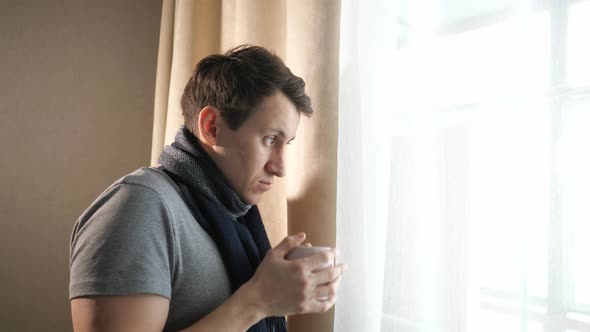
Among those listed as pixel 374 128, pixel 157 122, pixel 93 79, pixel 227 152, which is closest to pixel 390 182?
pixel 374 128

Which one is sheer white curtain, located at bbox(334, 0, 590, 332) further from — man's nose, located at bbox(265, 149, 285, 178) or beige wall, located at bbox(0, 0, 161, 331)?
beige wall, located at bbox(0, 0, 161, 331)

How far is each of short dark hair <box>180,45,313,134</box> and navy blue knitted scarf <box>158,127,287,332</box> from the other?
76 millimetres

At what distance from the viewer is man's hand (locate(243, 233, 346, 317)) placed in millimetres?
791

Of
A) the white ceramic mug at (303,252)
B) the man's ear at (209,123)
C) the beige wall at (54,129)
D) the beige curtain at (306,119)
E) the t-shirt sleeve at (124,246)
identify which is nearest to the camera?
the t-shirt sleeve at (124,246)

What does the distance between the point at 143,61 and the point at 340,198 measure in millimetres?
1167

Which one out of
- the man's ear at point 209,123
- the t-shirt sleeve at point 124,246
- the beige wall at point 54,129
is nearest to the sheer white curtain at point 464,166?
the man's ear at point 209,123

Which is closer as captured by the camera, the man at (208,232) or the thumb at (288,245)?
the man at (208,232)

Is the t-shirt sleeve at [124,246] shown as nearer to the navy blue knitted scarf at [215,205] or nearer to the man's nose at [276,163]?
the navy blue knitted scarf at [215,205]

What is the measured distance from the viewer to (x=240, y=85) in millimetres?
907

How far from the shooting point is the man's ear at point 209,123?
925 mm

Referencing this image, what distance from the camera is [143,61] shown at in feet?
6.01

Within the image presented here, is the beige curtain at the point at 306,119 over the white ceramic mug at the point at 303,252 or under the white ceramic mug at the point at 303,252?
over

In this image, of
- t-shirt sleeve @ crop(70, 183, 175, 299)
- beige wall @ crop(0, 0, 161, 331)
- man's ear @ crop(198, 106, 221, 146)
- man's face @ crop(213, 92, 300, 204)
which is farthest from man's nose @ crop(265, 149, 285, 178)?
beige wall @ crop(0, 0, 161, 331)

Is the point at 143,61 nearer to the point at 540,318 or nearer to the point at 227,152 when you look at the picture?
the point at 227,152
